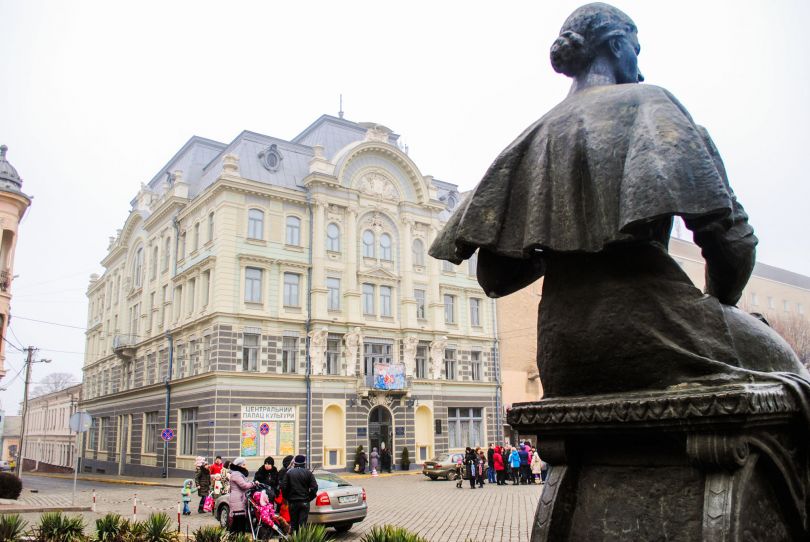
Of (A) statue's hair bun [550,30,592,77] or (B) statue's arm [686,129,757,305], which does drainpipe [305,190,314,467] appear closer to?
(A) statue's hair bun [550,30,592,77]

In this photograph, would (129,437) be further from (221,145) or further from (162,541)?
(162,541)

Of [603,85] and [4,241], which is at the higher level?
[4,241]

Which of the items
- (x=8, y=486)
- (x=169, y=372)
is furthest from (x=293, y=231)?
(x=8, y=486)

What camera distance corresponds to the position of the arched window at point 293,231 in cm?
3681

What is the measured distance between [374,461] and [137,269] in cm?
2217

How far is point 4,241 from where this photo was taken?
31.5m

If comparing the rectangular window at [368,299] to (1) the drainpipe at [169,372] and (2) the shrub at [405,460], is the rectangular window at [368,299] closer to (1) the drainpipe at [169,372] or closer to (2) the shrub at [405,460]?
(2) the shrub at [405,460]

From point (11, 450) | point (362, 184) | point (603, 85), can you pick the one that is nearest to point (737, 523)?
point (603, 85)

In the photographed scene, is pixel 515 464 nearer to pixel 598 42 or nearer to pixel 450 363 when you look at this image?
pixel 450 363

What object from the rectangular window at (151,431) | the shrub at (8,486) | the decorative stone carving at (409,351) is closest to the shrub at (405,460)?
the decorative stone carving at (409,351)

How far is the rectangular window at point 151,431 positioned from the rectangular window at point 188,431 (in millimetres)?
3546

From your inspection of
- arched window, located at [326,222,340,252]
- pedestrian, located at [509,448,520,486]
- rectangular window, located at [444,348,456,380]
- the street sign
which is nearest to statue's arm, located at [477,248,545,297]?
the street sign

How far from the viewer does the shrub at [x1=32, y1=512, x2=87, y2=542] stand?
834cm

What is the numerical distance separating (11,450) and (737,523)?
381 ft
